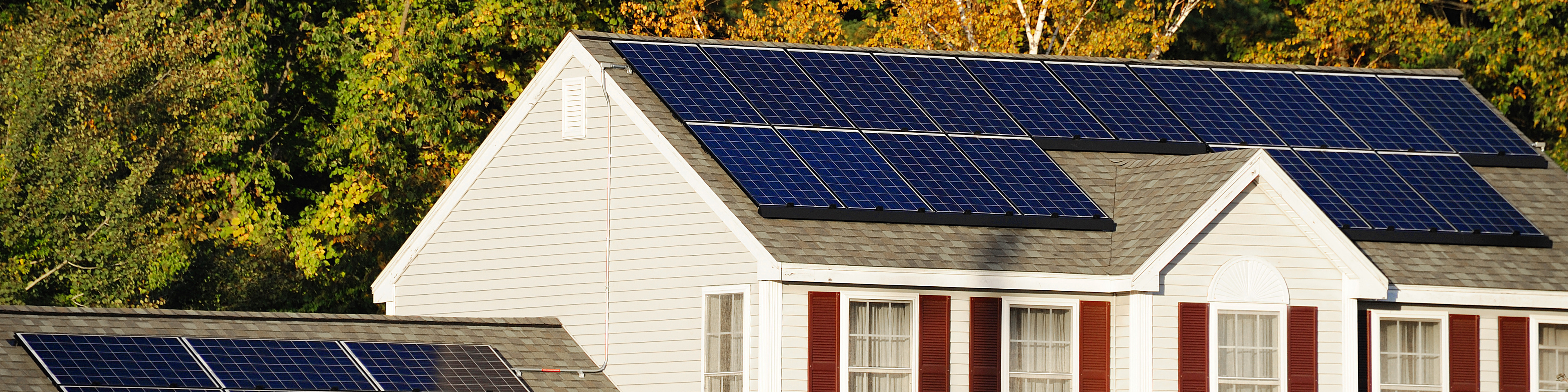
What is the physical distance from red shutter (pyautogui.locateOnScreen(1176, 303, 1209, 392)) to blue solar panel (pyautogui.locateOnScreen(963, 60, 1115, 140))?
4.25m

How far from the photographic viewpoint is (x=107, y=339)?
22.1 meters

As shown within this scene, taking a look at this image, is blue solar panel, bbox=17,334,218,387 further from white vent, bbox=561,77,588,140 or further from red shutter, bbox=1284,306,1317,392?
red shutter, bbox=1284,306,1317,392

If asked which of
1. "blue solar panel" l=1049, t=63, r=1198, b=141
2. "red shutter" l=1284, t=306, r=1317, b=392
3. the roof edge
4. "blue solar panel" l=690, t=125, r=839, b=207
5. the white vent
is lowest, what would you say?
"red shutter" l=1284, t=306, r=1317, b=392

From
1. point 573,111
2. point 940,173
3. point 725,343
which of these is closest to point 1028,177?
point 940,173

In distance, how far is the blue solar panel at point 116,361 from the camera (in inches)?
829

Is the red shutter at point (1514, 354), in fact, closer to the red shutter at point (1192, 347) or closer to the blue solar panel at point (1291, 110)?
the blue solar panel at point (1291, 110)

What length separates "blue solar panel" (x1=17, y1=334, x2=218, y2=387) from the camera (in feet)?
69.1

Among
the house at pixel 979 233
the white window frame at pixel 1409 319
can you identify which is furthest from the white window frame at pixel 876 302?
the white window frame at pixel 1409 319

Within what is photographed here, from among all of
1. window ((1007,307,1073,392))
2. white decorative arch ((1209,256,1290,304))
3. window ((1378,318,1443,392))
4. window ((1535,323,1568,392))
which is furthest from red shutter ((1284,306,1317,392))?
window ((1535,323,1568,392))

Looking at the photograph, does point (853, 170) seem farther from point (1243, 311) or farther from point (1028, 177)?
point (1243, 311)

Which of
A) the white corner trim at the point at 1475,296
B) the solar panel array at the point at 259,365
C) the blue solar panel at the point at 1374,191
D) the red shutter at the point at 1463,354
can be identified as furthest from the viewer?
the blue solar panel at the point at 1374,191

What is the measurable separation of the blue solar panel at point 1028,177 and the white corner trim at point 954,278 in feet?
4.65

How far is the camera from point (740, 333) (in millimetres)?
23297

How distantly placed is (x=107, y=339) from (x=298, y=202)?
23.8 m
